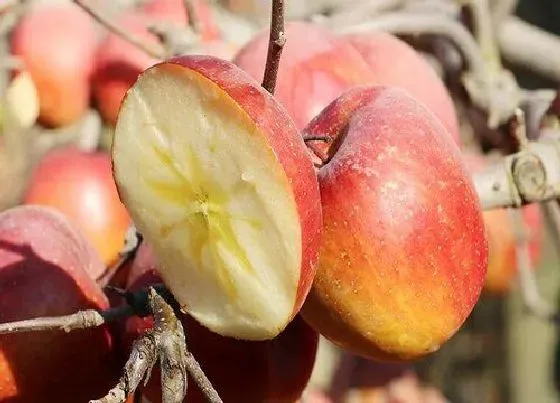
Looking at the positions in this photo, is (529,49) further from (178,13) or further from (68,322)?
(68,322)

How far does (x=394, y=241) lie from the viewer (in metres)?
0.55

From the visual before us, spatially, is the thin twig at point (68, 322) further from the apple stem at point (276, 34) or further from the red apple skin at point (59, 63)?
the red apple skin at point (59, 63)

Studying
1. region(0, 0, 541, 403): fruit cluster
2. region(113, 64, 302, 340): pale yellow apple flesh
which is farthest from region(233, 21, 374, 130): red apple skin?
region(113, 64, 302, 340): pale yellow apple flesh

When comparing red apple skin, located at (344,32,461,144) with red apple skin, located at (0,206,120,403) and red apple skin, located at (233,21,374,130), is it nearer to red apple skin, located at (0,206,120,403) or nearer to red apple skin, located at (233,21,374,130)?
red apple skin, located at (233,21,374,130)

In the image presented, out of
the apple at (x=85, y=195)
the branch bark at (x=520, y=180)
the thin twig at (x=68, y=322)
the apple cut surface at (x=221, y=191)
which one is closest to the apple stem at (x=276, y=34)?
the apple cut surface at (x=221, y=191)

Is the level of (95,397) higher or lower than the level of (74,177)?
higher

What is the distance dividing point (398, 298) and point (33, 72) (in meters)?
0.75

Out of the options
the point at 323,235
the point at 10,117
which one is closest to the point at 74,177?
the point at 10,117

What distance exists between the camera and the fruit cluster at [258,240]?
0.49 m

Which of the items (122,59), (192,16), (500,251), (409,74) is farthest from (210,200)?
(500,251)

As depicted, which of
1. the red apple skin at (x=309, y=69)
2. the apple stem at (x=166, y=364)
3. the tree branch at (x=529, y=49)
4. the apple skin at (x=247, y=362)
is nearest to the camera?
the apple stem at (x=166, y=364)

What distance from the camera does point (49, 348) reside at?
61 centimetres

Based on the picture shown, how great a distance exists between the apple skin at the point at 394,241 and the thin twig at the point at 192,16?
437 millimetres

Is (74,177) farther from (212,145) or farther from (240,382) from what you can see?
(212,145)
